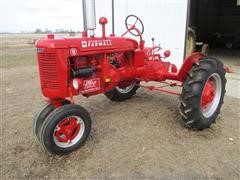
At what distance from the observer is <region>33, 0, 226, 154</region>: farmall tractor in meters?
2.57

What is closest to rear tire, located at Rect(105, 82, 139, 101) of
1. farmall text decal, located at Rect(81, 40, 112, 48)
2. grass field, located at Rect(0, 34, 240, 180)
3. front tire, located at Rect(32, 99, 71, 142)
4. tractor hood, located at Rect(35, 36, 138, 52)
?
grass field, located at Rect(0, 34, 240, 180)

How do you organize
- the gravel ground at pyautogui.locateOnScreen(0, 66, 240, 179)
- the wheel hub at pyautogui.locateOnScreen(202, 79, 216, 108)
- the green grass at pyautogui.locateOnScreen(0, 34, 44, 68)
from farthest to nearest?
the green grass at pyautogui.locateOnScreen(0, 34, 44, 68) → the wheel hub at pyautogui.locateOnScreen(202, 79, 216, 108) → the gravel ground at pyautogui.locateOnScreen(0, 66, 240, 179)

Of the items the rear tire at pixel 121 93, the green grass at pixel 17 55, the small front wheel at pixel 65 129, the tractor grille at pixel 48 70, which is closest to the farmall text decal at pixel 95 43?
the tractor grille at pixel 48 70

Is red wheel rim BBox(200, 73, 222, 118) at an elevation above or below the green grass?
above

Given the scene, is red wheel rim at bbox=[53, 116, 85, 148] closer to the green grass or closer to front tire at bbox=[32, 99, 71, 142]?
front tire at bbox=[32, 99, 71, 142]

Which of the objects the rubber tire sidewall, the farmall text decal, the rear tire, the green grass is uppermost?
the farmall text decal

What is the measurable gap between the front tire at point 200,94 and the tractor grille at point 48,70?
5.40 feet

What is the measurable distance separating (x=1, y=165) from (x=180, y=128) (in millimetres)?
2333

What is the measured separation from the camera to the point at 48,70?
8.71 feet

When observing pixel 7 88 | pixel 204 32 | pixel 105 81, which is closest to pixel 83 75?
pixel 105 81

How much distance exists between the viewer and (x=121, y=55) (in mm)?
3609

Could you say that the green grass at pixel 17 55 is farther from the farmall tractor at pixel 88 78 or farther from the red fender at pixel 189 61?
the red fender at pixel 189 61

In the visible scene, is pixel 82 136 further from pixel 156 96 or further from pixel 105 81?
pixel 156 96

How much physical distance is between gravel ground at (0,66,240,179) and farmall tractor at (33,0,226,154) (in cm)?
20
